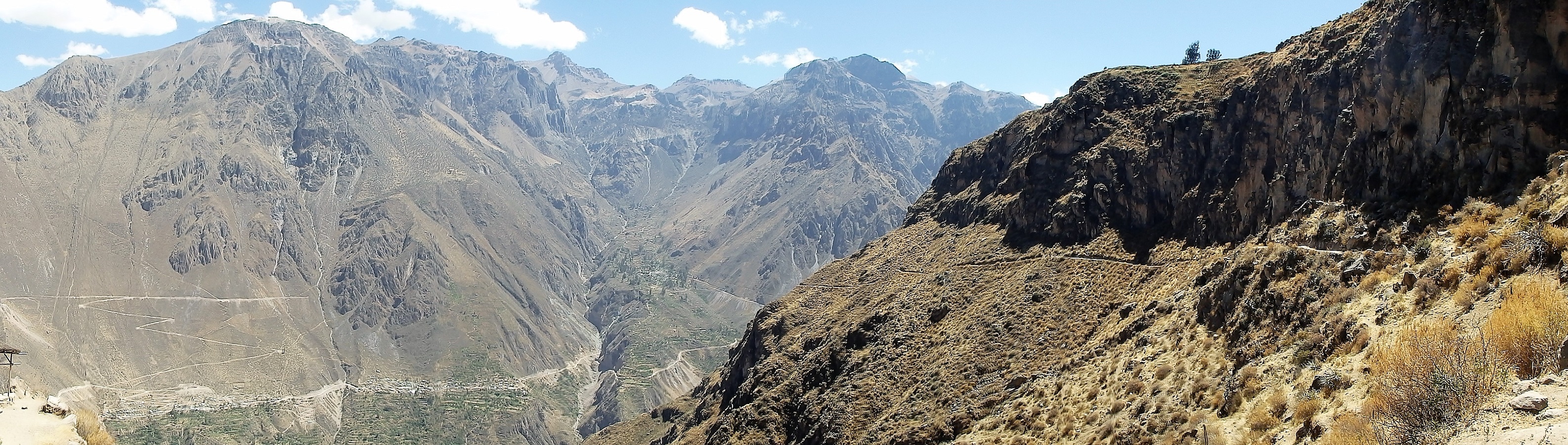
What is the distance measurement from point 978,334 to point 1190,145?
19.4 meters

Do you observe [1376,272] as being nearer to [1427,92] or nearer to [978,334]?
[1427,92]

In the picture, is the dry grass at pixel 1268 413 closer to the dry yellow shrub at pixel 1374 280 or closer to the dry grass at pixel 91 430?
the dry yellow shrub at pixel 1374 280

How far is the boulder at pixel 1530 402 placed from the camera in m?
15.4

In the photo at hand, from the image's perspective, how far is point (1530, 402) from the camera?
613 inches


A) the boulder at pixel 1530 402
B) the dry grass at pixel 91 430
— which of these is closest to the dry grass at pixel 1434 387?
the boulder at pixel 1530 402

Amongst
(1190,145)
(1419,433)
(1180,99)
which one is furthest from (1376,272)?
(1180,99)

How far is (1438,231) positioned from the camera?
96.8 feet

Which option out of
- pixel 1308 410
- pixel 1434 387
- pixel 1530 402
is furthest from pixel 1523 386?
pixel 1308 410

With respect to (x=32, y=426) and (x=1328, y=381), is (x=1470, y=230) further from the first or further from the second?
(x=32, y=426)

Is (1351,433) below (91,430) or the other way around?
the other way around

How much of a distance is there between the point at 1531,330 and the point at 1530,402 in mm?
2592

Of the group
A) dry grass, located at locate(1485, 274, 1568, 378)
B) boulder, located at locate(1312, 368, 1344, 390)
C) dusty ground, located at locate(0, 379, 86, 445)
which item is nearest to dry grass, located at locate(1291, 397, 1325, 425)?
boulder, located at locate(1312, 368, 1344, 390)

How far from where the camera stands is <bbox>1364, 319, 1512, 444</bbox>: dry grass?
54.3ft

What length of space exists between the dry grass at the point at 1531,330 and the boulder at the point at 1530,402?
120 centimetres
